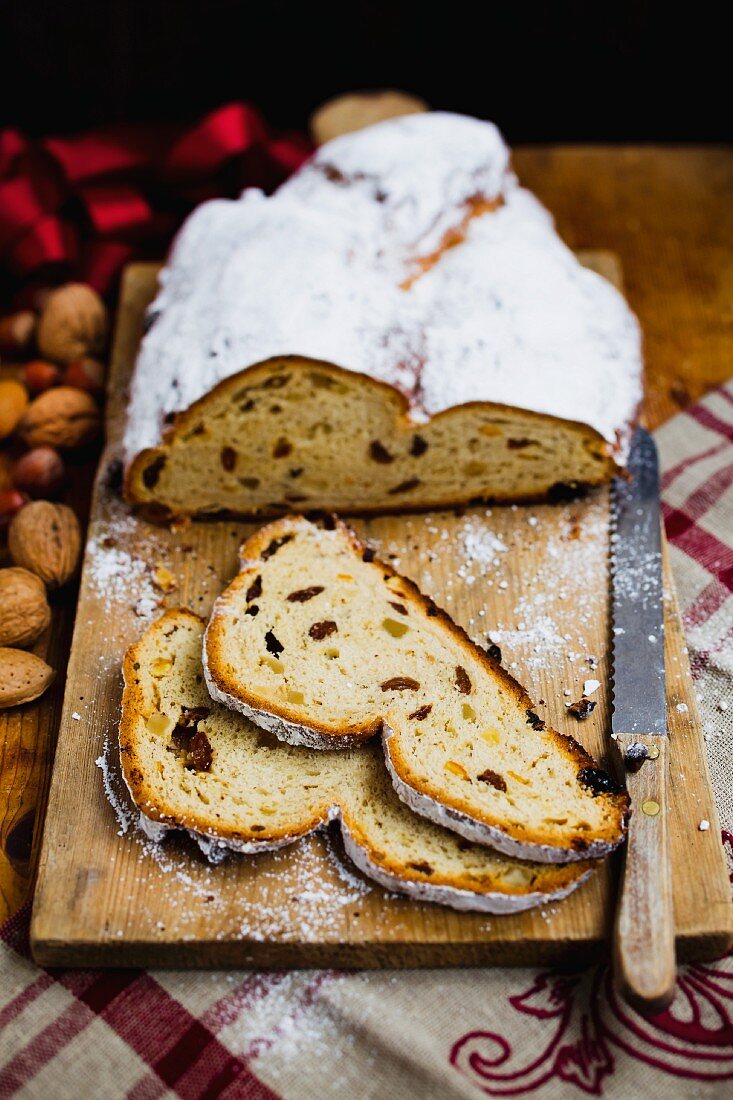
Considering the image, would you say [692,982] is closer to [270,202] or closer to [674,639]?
[674,639]

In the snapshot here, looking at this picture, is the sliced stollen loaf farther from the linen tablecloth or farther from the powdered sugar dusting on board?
the linen tablecloth

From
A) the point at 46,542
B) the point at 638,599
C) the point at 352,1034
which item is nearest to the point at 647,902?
the point at 352,1034

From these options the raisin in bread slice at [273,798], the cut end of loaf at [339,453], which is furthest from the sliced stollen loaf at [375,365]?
the raisin in bread slice at [273,798]

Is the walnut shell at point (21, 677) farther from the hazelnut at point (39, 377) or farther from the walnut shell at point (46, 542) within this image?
the hazelnut at point (39, 377)

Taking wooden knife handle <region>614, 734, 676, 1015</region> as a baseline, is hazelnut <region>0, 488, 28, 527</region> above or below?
below

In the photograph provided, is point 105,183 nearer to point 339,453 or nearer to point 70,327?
point 70,327

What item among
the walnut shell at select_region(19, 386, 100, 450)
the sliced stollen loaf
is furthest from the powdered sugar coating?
the walnut shell at select_region(19, 386, 100, 450)
